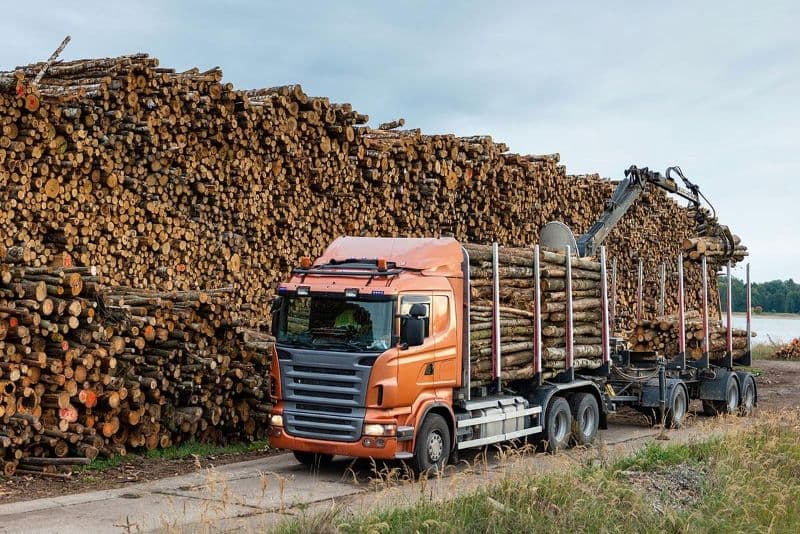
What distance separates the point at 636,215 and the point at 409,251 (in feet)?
67.7

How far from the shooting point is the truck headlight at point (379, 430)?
37.8 feet

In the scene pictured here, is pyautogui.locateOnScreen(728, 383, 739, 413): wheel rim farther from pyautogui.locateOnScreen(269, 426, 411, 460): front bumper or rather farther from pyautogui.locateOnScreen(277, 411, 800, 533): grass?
pyautogui.locateOnScreen(269, 426, 411, 460): front bumper

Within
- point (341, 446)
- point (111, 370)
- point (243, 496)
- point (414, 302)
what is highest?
point (414, 302)

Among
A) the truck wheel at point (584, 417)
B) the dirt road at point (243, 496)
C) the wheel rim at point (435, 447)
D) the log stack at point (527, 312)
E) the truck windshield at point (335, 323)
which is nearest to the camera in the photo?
the dirt road at point (243, 496)

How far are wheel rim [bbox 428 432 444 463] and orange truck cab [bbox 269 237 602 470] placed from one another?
0.05 ft

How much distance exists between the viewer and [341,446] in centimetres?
1170

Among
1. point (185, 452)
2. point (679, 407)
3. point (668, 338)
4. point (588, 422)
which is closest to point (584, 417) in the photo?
point (588, 422)

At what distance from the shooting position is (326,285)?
40.1 feet

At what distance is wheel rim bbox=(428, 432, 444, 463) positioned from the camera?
39.7 ft

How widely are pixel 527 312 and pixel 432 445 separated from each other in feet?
11.0

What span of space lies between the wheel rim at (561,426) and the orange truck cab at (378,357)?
2075mm

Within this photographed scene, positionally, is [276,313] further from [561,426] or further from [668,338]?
[668,338]

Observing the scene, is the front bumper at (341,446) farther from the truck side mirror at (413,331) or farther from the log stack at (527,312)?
the log stack at (527,312)

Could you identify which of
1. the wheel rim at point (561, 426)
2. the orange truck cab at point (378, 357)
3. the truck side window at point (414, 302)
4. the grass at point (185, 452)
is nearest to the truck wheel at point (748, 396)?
the wheel rim at point (561, 426)
